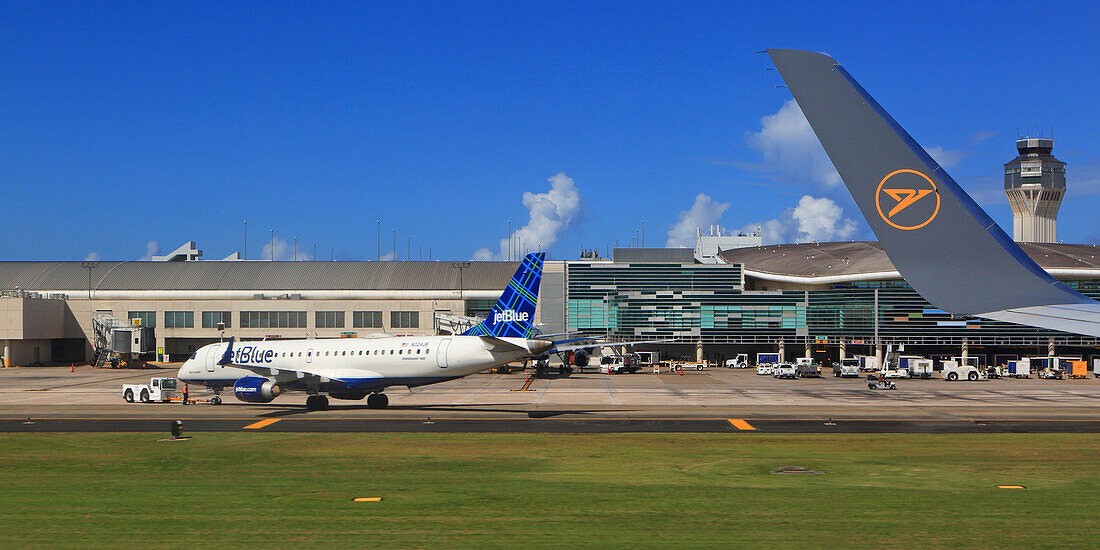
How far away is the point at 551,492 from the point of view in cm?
2414

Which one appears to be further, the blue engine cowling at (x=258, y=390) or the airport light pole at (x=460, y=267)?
the airport light pole at (x=460, y=267)

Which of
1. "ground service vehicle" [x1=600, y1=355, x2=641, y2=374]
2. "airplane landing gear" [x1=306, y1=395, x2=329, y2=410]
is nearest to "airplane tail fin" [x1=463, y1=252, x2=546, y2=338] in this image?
"airplane landing gear" [x1=306, y1=395, x2=329, y2=410]

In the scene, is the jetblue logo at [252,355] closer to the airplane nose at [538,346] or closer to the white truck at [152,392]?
the white truck at [152,392]

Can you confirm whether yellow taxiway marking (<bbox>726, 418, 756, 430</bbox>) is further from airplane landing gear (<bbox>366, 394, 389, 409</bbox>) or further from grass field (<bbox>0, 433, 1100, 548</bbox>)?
airplane landing gear (<bbox>366, 394, 389, 409</bbox>)

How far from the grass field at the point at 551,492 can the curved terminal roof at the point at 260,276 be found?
99.4 meters

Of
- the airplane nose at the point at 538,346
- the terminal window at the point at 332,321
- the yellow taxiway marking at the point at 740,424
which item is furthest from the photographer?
the terminal window at the point at 332,321

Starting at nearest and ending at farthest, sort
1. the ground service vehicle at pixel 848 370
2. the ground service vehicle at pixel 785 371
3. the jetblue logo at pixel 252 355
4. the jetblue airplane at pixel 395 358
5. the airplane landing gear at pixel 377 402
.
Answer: the jetblue airplane at pixel 395 358 < the airplane landing gear at pixel 377 402 < the jetblue logo at pixel 252 355 < the ground service vehicle at pixel 785 371 < the ground service vehicle at pixel 848 370

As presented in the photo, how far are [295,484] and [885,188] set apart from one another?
1926cm

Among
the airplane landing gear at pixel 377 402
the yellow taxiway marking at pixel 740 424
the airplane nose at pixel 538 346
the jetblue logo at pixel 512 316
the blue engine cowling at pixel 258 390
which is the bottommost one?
the yellow taxiway marking at pixel 740 424

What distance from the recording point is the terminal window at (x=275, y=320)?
11919 centimetres

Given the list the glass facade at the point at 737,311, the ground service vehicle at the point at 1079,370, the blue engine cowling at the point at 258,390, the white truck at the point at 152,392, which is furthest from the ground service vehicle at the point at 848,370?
the white truck at the point at 152,392

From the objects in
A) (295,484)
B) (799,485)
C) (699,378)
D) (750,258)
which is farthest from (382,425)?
(750,258)

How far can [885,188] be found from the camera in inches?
469

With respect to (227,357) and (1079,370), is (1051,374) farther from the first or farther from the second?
(227,357)
